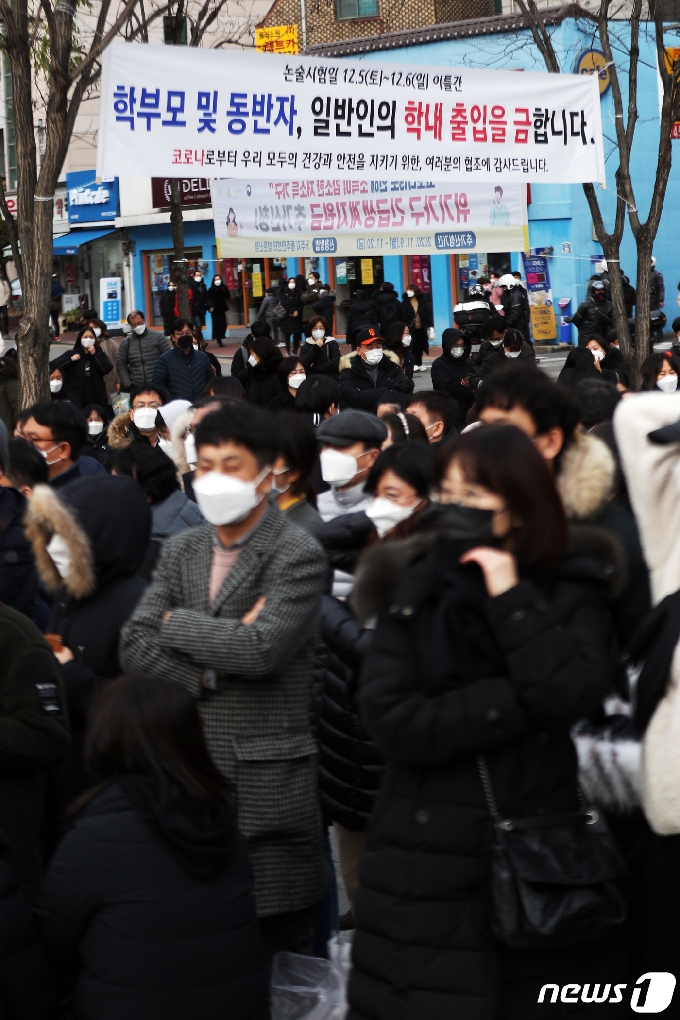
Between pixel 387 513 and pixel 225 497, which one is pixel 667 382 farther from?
pixel 225 497

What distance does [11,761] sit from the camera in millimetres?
3205

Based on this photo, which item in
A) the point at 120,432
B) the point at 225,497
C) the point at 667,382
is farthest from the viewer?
the point at 667,382

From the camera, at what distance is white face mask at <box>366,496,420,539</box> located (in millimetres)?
3971

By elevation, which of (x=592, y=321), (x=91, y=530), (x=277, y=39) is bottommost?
(x=592, y=321)

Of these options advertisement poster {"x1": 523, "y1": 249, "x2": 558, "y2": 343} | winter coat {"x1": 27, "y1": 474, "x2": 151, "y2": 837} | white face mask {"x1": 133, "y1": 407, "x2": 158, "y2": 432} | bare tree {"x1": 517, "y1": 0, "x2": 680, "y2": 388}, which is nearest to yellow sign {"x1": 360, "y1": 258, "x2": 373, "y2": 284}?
advertisement poster {"x1": 523, "y1": 249, "x2": 558, "y2": 343}

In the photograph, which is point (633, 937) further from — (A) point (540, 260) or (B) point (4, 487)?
(A) point (540, 260)

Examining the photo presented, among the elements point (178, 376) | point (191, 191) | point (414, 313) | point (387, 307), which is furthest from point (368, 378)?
point (191, 191)

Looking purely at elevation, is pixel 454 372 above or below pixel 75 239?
below

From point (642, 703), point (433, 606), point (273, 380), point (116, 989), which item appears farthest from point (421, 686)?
point (273, 380)

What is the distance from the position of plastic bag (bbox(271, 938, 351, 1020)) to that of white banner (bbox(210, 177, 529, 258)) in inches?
264

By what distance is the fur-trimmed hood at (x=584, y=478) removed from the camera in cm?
314

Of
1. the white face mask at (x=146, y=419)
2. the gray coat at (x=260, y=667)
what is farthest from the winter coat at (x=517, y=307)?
the gray coat at (x=260, y=667)

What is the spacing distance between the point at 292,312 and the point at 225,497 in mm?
21706

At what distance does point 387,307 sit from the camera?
20.4m
